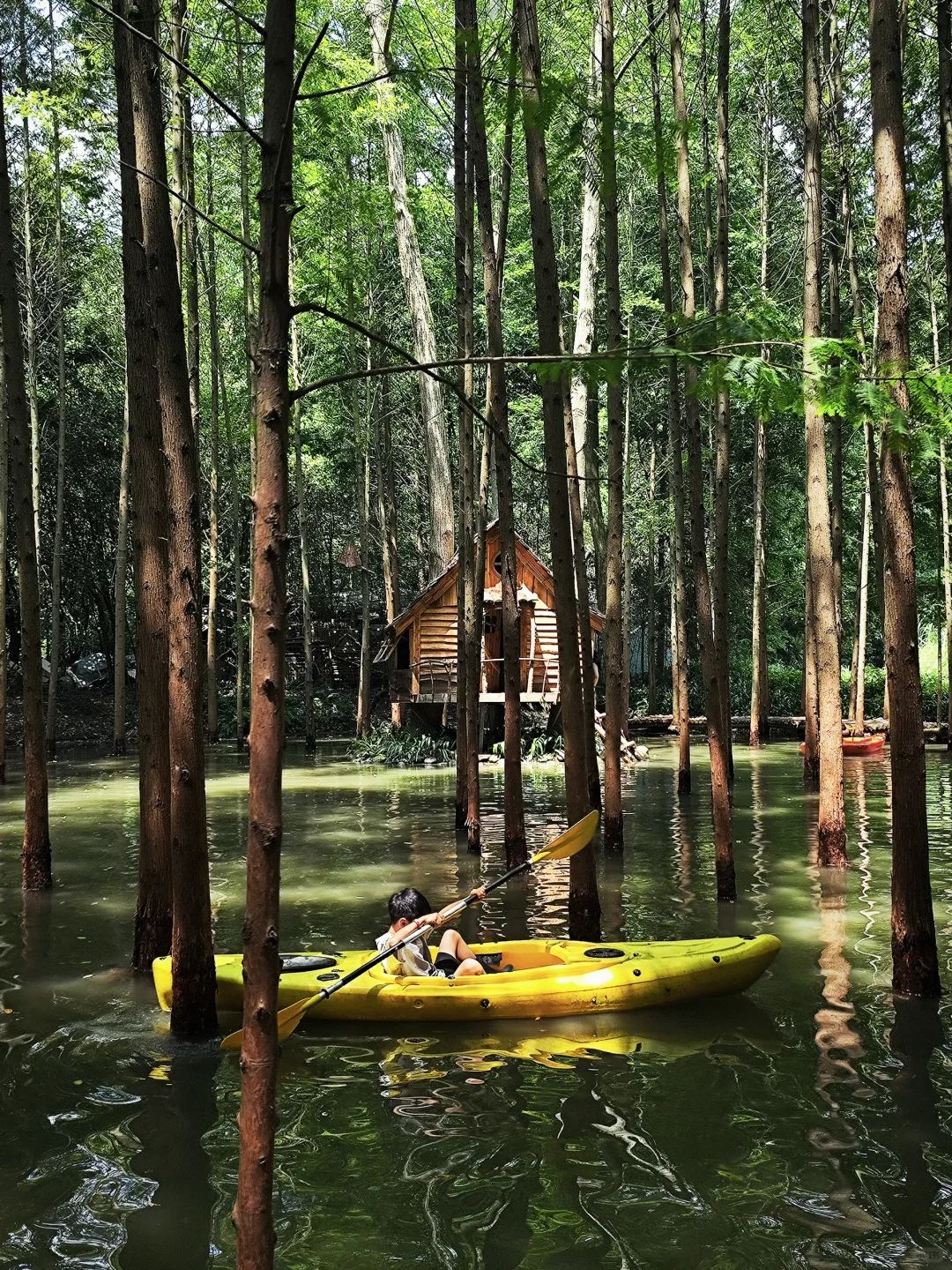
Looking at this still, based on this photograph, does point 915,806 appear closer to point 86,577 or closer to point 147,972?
point 147,972

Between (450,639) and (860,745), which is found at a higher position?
(450,639)

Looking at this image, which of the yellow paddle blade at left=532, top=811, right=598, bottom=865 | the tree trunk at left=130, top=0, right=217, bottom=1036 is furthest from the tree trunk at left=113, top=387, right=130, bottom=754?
the yellow paddle blade at left=532, top=811, right=598, bottom=865

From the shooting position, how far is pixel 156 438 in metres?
7.33

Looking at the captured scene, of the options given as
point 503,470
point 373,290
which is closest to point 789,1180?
point 503,470

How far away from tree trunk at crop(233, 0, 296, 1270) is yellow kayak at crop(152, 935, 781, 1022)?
3.96 m

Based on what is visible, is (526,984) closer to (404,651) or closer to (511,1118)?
(511,1118)

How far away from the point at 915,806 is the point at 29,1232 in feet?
15.8

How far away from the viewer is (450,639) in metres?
25.2

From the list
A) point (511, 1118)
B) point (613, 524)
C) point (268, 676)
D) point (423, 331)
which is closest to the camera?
point (268, 676)

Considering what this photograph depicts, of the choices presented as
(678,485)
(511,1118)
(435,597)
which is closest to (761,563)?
(435,597)

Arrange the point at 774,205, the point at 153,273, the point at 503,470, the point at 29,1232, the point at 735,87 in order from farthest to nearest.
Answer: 1. the point at 735,87
2. the point at 774,205
3. the point at 503,470
4. the point at 153,273
5. the point at 29,1232

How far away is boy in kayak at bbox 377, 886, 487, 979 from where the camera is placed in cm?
733

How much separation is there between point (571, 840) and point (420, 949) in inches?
78.1

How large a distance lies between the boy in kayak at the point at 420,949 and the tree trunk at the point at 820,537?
13.3 ft
